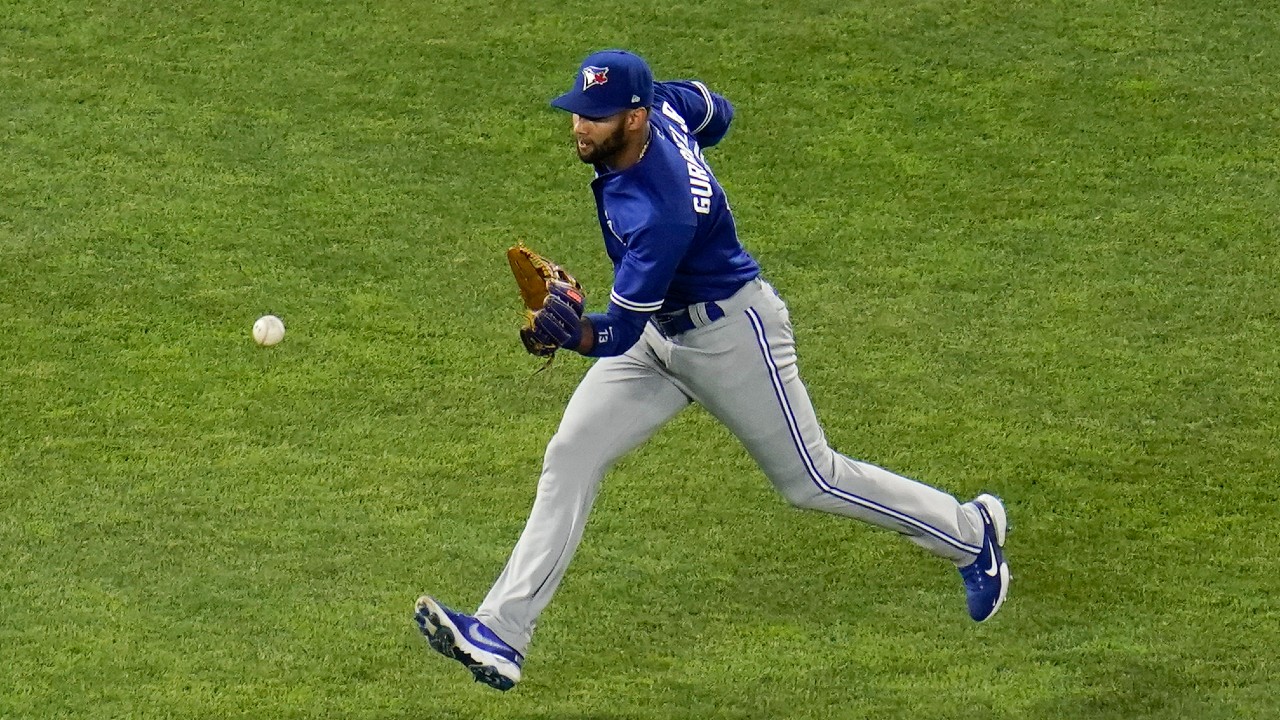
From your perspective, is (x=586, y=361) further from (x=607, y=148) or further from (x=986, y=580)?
(x=607, y=148)

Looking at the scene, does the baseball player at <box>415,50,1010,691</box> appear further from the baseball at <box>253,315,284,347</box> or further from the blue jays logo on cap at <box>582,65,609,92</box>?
the baseball at <box>253,315,284,347</box>

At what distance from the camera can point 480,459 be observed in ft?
24.2

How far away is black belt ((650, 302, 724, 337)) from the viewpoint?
19.1 feet

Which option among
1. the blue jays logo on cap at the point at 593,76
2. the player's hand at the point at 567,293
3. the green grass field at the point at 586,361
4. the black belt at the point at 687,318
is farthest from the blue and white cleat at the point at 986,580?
the blue jays logo on cap at the point at 593,76

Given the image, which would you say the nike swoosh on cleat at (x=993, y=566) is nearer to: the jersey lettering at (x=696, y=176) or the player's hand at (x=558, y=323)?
the jersey lettering at (x=696, y=176)

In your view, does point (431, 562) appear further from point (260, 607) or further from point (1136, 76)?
point (1136, 76)

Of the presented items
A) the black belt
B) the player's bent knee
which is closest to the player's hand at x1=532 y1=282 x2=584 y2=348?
the black belt

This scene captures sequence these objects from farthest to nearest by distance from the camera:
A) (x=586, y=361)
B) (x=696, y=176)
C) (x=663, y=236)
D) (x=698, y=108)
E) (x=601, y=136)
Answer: (x=586, y=361), (x=698, y=108), (x=696, y=176), (x=601, y=136), (x=663, y=236)

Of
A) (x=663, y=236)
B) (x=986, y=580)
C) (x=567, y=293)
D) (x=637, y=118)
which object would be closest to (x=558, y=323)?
(x=567, y=293)

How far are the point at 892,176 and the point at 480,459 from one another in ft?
9.72

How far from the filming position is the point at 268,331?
25.3ft

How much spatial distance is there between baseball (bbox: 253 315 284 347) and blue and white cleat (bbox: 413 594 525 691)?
7.48 feet

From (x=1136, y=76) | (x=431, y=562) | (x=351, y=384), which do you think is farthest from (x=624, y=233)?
(x=1136, y=76)

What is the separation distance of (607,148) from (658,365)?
0.83 meters
